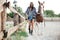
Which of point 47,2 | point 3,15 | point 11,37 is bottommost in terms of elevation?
point 11,37

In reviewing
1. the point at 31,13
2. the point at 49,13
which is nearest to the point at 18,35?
the point at 31,13

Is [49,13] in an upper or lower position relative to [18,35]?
upper

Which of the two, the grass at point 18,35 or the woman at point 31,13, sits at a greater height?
the woman at point 31,13

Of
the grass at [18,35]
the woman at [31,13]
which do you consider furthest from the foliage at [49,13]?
the grass at [18,35]

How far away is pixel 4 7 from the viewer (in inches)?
60.1

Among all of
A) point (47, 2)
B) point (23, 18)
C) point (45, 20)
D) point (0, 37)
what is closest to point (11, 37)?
point (0, 37)

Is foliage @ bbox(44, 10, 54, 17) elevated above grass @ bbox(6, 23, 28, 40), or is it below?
above

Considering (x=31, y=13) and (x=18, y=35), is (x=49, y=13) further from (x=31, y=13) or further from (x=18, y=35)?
(x=18, y=35)

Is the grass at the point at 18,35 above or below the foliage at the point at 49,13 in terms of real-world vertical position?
below

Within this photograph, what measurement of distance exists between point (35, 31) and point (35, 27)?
0.14ft

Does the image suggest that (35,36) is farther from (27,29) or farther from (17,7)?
(17,7)

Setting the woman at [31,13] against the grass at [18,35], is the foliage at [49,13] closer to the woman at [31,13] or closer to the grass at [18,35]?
the woman at [31,13]

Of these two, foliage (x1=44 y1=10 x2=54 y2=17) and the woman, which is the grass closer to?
the woman

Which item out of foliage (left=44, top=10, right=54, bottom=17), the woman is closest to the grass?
the woman
